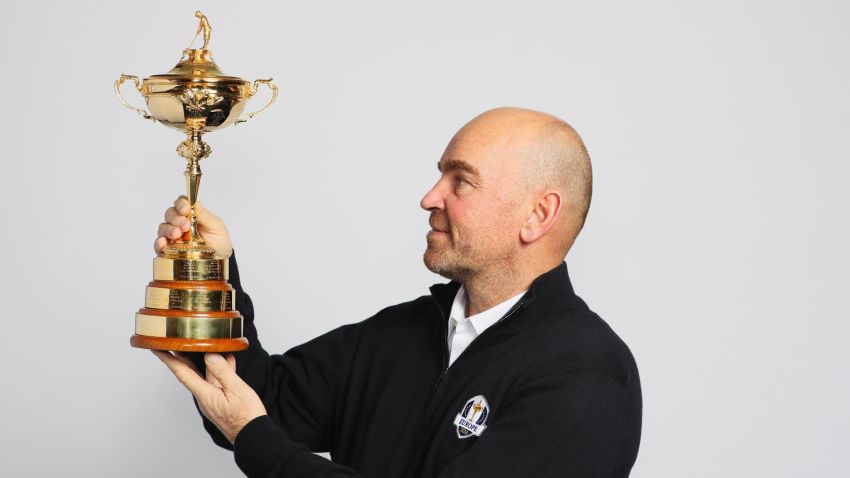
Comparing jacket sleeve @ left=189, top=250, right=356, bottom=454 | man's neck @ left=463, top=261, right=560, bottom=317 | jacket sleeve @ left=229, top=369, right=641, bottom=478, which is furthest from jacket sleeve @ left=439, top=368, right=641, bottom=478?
jacket sleeve @ left=189, top=250, right=356, bottom=454

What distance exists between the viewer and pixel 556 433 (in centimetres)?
293

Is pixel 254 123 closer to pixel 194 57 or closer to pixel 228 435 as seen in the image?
pixel 194 57

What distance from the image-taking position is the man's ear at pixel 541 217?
129 inches

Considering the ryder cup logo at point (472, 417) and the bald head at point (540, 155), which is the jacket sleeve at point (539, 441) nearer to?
the ryder cup logo at point (472, 417)

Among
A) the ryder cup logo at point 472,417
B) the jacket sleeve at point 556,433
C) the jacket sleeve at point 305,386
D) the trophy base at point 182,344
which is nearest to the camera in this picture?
the jacket sleeve at point 556,433

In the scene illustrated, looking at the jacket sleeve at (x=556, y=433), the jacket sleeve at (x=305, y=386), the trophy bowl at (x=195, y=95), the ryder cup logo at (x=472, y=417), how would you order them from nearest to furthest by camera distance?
the jacket sleeve at (x=556, y=433) → the ryder cup logo at (x=472, y=417) → the trophy bowl at (x=195, y=95) → the jacket sleeve at (x=305, y=386)

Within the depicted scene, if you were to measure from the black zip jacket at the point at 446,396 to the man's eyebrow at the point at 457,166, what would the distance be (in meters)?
0.36

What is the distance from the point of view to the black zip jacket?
9.64ft

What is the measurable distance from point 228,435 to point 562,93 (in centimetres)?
253

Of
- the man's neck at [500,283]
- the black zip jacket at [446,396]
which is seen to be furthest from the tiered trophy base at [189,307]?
the man's neck at [500,283]

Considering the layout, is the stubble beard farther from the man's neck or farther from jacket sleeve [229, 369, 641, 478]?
jacket sleeve [229, 369, 641, 478]

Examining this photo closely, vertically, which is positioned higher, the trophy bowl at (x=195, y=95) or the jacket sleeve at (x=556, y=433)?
the trophy bowl at (x=195, y=95)

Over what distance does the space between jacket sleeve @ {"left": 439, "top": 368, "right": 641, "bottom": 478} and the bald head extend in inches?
20.0

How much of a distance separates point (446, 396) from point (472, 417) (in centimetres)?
14
